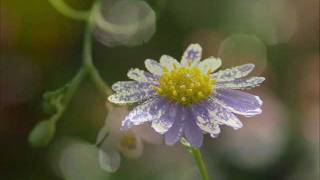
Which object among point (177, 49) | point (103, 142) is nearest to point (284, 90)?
point (177, 49)

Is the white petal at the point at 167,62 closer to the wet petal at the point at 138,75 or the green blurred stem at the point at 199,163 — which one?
the wet petal at the point at 138,75

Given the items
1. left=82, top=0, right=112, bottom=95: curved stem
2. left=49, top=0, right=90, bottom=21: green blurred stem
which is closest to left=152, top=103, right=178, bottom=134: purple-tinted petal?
left=82, top=0, right=112, bottom=95: curved stem

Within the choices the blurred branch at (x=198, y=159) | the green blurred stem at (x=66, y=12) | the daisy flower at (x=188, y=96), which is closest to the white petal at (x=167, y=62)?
the daisy flower at (x=188, y=96)

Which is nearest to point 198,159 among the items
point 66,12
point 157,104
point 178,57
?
point 157,104

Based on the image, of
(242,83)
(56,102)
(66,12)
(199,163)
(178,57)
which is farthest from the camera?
(178,57)

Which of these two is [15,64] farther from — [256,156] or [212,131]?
[212,131]

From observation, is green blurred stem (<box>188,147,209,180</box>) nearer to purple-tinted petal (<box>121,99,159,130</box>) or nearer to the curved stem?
purple-tinted petal (<box>121,99,159,130</box>)

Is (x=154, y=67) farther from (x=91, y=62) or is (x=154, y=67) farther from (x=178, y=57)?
(x=178, y=57)
